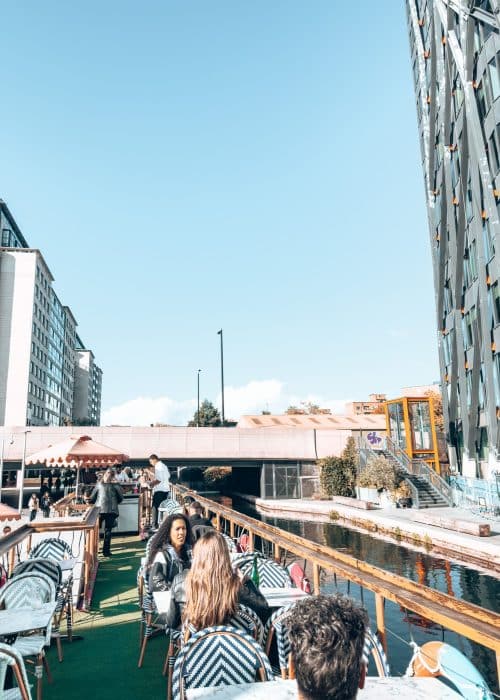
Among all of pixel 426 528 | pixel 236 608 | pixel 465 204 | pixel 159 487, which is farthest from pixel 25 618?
pixel 465 204

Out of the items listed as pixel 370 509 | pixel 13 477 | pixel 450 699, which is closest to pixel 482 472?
pixel 370 509

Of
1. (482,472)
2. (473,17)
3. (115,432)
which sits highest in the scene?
(473,17)

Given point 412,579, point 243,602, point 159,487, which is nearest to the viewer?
point 243,602

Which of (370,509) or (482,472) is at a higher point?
(482,472)

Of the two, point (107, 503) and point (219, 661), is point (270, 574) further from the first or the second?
point (107, 503)

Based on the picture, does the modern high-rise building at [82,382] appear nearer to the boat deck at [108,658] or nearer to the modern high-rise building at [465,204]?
the modern high-rise building at [465,204]

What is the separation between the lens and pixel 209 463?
4219cm

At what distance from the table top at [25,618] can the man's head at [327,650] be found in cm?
334

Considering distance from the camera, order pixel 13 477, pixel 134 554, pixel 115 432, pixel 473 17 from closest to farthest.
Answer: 1. pixel 134 554
2. pixel 473 17
3. pixel 115 432
4. pixel 13 477

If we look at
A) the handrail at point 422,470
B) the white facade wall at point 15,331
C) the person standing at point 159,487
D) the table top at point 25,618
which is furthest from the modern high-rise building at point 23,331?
the table top at point 25,618

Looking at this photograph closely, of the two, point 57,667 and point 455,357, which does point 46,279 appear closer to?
point 455,357

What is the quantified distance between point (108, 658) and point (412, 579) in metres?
8.69

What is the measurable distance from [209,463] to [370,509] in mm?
16631

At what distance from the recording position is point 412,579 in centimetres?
1184
